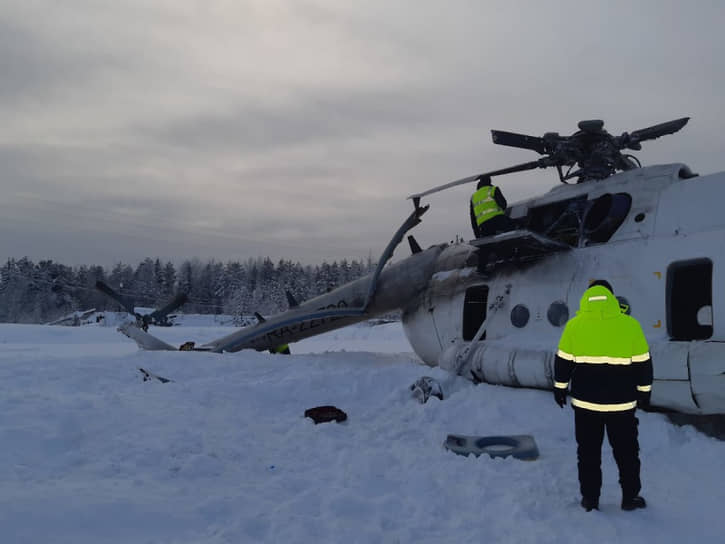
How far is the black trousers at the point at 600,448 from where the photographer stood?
4211mm

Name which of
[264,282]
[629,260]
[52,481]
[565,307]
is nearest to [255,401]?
[52,481]

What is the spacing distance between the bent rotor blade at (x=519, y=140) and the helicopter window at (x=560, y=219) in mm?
1067

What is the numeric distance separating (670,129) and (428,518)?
7.74 meters

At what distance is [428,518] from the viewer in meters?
4.01

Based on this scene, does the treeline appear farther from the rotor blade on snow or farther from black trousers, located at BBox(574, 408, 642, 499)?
black trousers, located at BBox(574, 408, 642, 499)

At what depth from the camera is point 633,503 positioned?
4211 mm

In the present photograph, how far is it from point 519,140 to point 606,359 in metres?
5.80

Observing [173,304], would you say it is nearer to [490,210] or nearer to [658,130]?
[490,210]

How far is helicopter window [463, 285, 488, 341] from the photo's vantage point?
33.6 ft

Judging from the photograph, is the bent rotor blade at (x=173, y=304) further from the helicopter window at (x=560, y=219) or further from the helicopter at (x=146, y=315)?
the helicopter window at (x=560, y=219)

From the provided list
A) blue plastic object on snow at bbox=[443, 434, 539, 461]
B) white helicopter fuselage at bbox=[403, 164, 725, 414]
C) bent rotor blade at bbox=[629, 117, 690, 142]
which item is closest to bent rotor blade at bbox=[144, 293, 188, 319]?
white helicopter fuselage at bbox=[403, 164, 725, 414]

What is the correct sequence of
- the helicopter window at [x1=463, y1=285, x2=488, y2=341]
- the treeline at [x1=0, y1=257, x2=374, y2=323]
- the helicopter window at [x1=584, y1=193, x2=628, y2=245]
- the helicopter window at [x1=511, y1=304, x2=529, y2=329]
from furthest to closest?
the treeline at [x1=0, y1=257, x2=374, y2=323]
the helicopter window at [x1=463, y1=285, x2=488, y2=341]
the helicopter window at [x1=511, y1=304, x2=529, y2=329]
the helicopter window at [x1=584, y1=193, x2=628, y2=245]

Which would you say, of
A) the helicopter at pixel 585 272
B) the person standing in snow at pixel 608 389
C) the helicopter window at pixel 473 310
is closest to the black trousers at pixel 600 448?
the person standing in snow at pixel 608 389

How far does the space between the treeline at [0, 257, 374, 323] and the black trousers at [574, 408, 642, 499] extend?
58.7m
